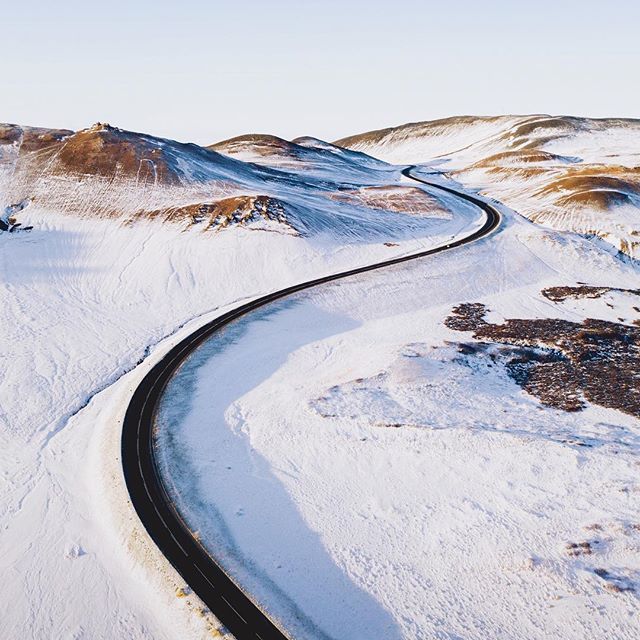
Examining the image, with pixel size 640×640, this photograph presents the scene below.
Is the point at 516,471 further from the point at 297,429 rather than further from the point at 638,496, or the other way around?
the point at 297,429

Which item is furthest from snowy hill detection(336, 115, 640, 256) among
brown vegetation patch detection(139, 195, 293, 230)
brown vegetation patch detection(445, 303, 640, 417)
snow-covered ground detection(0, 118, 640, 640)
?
brown vegetation patch detection(139, 195, 293, 230)

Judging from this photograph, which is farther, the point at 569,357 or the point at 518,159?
the point at 518,159

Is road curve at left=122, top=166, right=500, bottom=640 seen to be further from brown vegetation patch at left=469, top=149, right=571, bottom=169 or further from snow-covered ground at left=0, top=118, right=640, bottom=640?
brown vegetation patch at left=469, top=149, right=571, bottom=169

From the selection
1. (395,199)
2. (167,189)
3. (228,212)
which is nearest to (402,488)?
(228,212)

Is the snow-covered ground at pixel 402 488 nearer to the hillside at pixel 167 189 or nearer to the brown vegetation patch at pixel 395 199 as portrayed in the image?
the hillside at pixel 167 189

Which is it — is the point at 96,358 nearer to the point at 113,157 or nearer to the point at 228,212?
the point at 228,212

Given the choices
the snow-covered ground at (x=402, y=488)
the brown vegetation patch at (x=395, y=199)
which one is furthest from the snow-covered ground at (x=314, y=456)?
the brown vegetation patch at (x=395, y=199)
